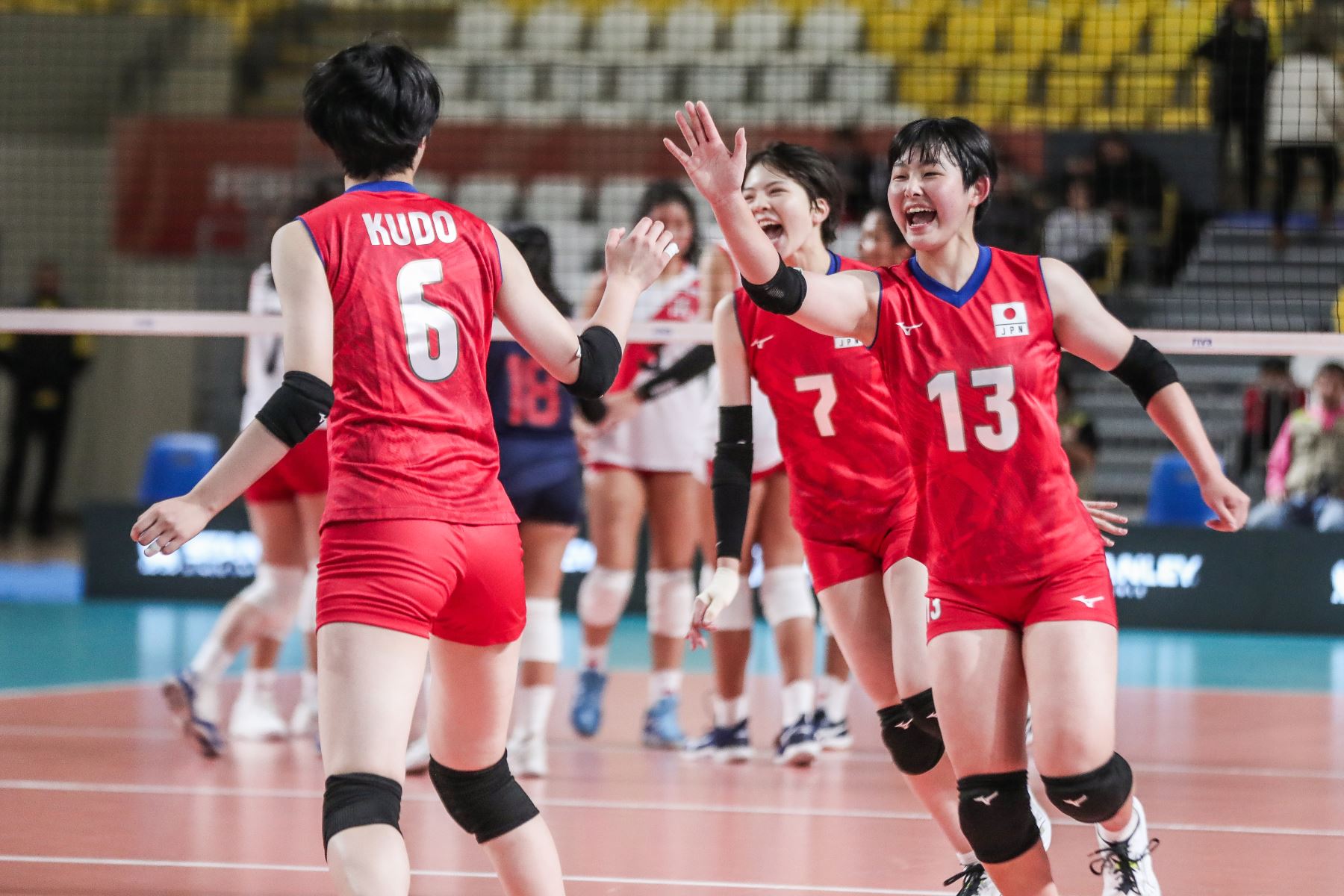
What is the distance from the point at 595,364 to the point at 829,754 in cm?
386

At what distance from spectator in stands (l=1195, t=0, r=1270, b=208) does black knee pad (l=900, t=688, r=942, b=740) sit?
911cm

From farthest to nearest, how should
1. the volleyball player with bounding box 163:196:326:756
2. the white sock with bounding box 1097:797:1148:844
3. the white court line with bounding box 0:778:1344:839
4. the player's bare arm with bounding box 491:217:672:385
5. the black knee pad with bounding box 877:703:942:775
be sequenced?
the volleyball player with bounding box 163:196:326:756 → the white court line with bounding box 0:778:1344:839 → the black knee pad with bounding box 877:703:942:775 → the white sock with bounding box 1097:797:1148:844 → the player's bare arm with bounding box 491:217:672:385

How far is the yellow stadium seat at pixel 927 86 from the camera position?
17.1 meters

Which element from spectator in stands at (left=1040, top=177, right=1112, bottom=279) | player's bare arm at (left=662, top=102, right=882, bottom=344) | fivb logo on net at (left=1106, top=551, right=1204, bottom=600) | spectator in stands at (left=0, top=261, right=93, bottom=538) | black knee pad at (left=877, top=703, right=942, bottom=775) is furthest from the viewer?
spectator in stands at (left=0, top=261, right=93, bottom=538)

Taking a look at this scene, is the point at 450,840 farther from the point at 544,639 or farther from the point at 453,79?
the point at 453,79

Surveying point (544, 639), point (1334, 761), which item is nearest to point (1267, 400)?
point (1334, 761)

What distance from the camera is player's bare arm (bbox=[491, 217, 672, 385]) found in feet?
11.2

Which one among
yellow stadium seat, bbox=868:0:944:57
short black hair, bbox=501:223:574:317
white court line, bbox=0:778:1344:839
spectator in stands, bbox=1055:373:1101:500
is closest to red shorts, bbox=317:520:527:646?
white court line, bbox=0:778:1344:839

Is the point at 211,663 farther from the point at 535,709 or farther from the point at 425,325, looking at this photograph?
the point at 425,325

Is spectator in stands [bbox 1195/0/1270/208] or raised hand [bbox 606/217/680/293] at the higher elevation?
spectator in stands [bbox 1195/0/1270/208]

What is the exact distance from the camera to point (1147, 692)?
8750mm

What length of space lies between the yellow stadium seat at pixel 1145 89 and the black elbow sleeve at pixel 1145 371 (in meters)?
12.9

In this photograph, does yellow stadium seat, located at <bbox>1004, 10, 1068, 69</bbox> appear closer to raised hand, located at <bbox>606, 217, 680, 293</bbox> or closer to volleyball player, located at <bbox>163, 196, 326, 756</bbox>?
volleyball player, located at <bbox>163, 196, 326, 756</bbox>

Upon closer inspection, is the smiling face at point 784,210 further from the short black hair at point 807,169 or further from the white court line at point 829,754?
the white court line at point 829,754
